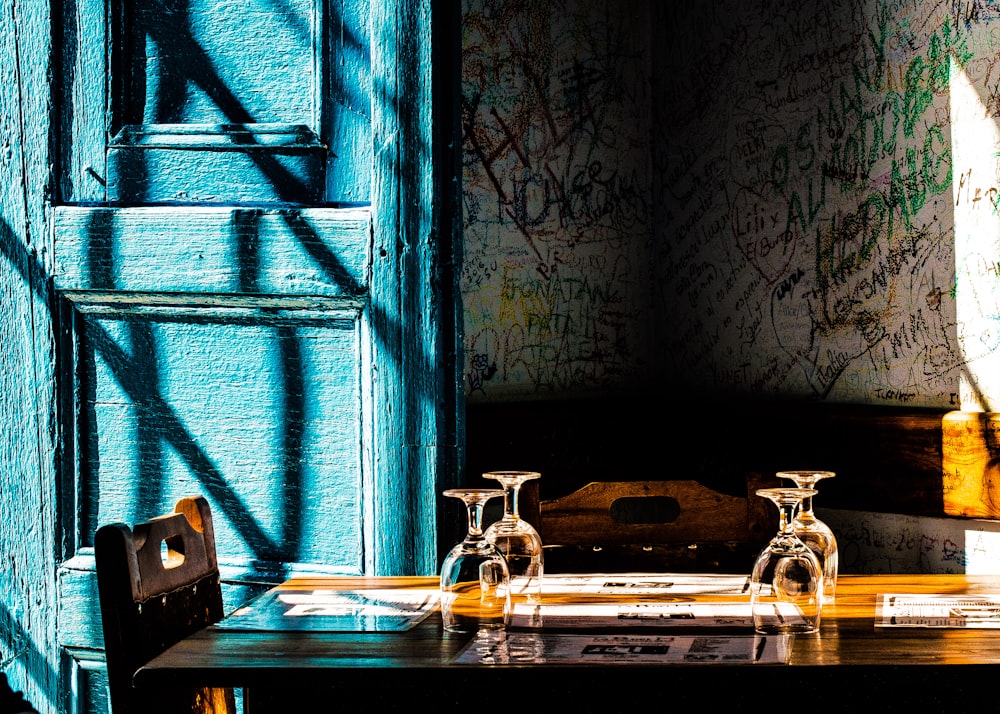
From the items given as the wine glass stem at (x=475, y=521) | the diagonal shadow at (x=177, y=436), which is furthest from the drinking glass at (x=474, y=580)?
the diagonal shadow at (x=177, y=436)

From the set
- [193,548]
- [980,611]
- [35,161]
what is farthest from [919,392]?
[35,161]

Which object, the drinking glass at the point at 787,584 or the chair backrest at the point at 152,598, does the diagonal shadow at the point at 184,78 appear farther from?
the drinking glass at the point at 787,584

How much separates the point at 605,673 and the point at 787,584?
382 mm

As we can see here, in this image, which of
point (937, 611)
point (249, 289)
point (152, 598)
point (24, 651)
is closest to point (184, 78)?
point (249, 289)

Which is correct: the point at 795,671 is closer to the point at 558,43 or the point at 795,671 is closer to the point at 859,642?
the point at 859,642

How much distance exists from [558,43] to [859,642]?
2.31 meters

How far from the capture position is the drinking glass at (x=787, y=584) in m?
1.71

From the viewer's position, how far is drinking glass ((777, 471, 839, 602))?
1846mm

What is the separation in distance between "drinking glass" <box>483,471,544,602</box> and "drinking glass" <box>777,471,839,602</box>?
413 millimetres

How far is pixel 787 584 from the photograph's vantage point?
5.73 ft

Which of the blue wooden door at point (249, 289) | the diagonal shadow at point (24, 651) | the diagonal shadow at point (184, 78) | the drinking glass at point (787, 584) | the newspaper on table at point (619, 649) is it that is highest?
the diagonal shadow at point (184, 78)

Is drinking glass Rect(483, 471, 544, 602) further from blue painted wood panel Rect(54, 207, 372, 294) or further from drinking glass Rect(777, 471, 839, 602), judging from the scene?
blue painted wood panel Rect(54, 207, 372, 294)

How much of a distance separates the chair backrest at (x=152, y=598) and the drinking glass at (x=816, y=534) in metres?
0.99

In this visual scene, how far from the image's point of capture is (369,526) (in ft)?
8.12
